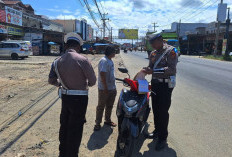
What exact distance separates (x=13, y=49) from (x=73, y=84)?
19.9 metres

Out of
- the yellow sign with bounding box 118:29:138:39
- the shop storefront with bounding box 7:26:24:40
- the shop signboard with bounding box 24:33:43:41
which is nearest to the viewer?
the shop storefront with bounding box 7:26:24:40

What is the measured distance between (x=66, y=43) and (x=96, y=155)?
5.69 feet

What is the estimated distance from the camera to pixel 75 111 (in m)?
2.62

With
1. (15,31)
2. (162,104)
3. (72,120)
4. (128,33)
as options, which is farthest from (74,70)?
(128,33)

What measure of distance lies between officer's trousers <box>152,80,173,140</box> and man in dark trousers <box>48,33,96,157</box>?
3.99 feet

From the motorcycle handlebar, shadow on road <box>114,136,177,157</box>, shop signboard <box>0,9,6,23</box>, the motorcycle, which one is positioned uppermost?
shop signboard <box>0,9,6,23</box>

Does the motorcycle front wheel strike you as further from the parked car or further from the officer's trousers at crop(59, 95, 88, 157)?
the parked car

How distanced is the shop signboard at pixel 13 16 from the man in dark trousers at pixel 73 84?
22396 mm

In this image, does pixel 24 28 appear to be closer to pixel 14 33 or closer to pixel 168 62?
pixel 14 33

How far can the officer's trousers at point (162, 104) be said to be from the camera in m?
3.34

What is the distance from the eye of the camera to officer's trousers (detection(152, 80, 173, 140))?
3336mm

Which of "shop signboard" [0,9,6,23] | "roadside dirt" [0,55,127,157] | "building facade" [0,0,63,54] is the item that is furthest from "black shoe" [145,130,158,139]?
"shop signboard" [0,9,6,23]

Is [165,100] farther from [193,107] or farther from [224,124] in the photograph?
[193,107]

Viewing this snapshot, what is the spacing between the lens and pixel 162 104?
11.1 feet
